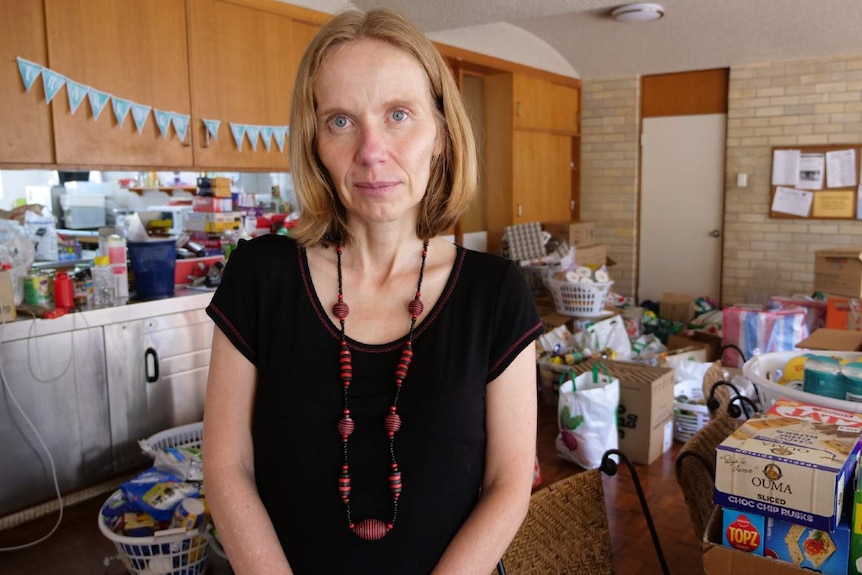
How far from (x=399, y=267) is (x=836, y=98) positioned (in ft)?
22.2

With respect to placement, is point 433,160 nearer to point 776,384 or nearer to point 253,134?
point 776,384

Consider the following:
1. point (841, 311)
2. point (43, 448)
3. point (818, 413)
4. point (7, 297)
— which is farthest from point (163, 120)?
point (841, 311)

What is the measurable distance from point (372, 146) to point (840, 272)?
4.52 meters

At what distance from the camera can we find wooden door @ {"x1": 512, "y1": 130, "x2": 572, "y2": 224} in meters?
6.87

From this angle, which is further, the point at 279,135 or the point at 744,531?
the point at 279,135

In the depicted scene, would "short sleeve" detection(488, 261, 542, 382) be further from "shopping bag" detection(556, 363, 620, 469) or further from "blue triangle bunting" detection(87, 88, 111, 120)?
"blue triangle bunting" detection(87, 88, 111, 120)

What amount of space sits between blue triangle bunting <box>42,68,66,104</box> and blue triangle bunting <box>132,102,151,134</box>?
0.40 metres

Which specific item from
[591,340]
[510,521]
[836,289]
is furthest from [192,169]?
[836,289]

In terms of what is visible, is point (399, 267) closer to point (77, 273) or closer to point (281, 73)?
point (77, 273)

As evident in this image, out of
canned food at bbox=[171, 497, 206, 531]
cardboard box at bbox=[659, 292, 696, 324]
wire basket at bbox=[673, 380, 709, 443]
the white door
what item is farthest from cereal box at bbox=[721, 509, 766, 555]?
the white door

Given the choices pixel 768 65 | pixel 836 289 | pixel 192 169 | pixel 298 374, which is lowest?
pixel 836 289

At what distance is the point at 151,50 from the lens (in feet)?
12.4

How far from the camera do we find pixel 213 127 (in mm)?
4125

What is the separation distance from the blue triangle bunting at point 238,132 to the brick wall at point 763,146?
186 inches
